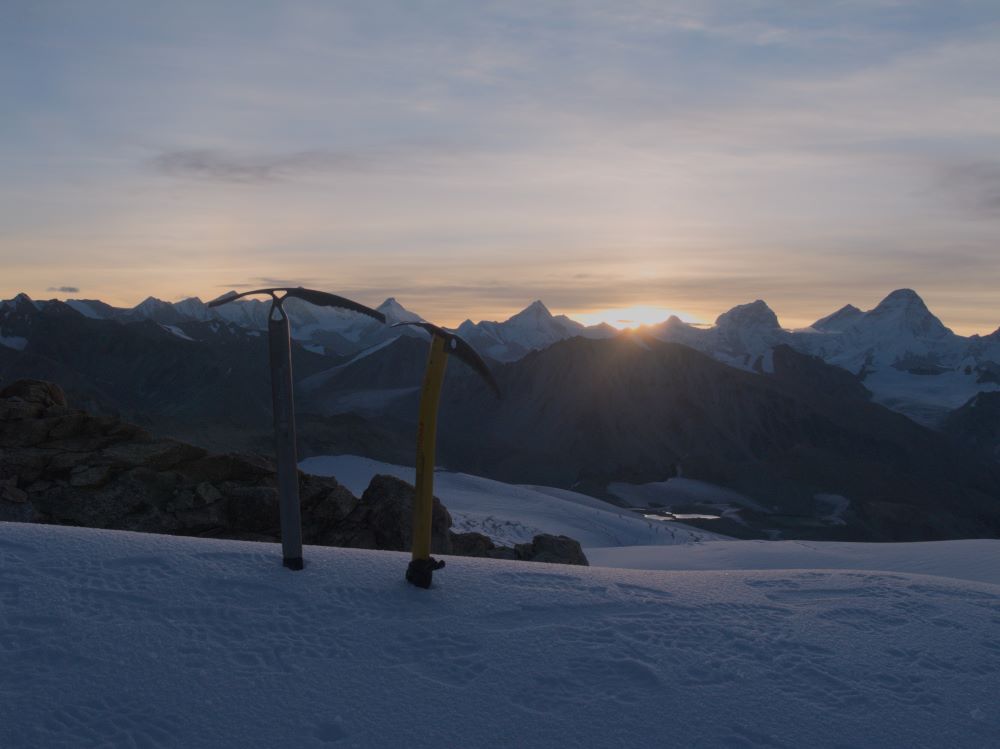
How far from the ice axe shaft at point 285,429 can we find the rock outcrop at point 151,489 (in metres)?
4.54

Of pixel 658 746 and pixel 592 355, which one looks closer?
pixel 658 746

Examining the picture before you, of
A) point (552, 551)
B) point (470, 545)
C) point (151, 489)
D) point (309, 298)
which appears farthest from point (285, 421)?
point (552, 551)

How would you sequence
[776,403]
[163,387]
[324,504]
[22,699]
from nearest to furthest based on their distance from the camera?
[22,699] → [324,504] → [776,403] → [163,387]

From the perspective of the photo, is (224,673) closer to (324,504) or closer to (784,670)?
(784,670)

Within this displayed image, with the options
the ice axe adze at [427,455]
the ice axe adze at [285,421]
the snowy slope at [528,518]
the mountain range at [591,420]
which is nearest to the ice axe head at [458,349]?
the ice axe adze at [427,455]

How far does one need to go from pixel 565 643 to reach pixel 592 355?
10956 cm

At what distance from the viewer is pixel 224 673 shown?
383 cm

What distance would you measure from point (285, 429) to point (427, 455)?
3.02ft

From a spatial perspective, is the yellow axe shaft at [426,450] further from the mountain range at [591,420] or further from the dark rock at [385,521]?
the mountain range at [591,420]

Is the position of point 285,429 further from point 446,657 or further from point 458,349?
point 446,657

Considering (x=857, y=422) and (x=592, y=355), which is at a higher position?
(x=592, y=355)

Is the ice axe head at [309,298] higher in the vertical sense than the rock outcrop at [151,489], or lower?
higher

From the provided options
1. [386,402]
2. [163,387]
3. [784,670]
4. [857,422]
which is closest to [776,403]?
[857,422]

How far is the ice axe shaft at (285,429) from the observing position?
525 centimetres
